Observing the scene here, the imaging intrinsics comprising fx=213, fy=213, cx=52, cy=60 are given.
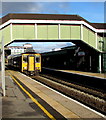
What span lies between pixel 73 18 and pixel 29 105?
21437mm

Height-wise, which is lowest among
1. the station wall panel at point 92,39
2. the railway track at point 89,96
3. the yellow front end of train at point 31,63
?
the railway track at point 89,96

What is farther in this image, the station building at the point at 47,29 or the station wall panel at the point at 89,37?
the station wall panel at the point at 89,37

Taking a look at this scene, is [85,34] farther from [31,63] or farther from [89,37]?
[31,63]

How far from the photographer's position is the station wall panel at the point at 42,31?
26.9 m

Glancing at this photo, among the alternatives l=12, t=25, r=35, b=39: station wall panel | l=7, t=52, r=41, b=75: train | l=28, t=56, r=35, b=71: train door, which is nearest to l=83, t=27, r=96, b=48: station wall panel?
l=7, t=52, r=41, b=75: train

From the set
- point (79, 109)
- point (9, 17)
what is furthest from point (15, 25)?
point (79, 109)

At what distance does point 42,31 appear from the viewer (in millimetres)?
26953

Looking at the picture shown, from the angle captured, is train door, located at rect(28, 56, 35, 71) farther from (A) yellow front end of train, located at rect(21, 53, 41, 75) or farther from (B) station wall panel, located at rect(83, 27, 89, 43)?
(B) station wall panel, located at rect(83, 27, 89, 43)

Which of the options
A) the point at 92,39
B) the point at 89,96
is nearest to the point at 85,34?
the point at 92,39

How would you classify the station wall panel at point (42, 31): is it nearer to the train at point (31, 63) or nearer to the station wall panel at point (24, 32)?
the station wall panel at point (24, 32)

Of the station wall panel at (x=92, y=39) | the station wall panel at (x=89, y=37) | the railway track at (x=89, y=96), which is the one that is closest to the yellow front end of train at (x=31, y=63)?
the station wall panel at (x=89, y=37)

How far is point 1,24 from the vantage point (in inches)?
1013

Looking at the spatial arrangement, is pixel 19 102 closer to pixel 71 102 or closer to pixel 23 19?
pixel 71 102

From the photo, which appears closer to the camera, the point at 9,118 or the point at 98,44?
the point at 9,118
